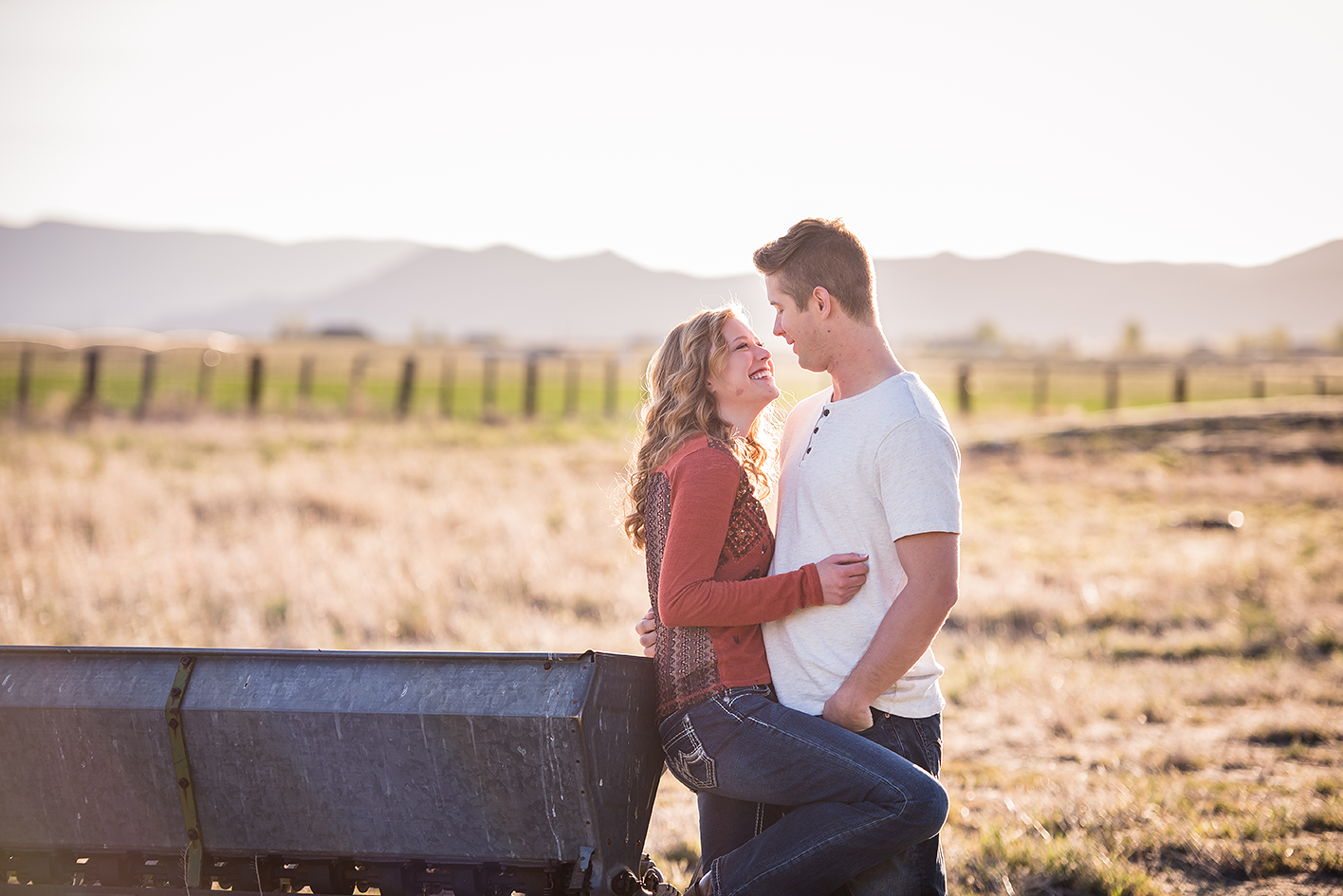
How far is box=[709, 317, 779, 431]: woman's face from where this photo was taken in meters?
3.19

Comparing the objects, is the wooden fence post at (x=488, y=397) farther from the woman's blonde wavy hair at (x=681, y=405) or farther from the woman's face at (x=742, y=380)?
the woman's face at (x=742, y=380)

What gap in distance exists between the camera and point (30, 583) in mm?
8820

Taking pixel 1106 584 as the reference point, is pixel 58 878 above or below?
above

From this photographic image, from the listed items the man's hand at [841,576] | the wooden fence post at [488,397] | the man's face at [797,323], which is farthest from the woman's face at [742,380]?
the wooden fence post at [488,397]

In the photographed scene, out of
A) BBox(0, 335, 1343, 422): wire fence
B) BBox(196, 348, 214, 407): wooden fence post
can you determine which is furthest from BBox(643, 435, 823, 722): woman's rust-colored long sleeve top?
BBox(196, 348, 214, 407): wooden fence post

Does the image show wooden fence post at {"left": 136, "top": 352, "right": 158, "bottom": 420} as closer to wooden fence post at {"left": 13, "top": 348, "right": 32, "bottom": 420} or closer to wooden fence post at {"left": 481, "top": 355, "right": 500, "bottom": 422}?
wooden fence post at {"left": 13, "top": 348, "right": 32, "bottom": 420}

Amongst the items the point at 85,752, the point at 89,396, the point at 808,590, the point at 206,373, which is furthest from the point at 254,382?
the point at 808,590

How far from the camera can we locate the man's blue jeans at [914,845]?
119 inches

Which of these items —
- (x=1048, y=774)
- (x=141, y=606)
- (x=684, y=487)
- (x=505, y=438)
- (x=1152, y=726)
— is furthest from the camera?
(x=505, y=438)

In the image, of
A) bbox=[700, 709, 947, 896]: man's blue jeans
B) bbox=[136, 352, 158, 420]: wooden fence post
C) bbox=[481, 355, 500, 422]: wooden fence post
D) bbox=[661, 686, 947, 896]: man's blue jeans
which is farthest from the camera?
bbox=[481, 355, 500, 422]: wooden fence post

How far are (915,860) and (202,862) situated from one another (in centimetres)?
206

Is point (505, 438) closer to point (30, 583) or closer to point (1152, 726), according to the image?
point (30, 583)

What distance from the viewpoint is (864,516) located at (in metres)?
3.00

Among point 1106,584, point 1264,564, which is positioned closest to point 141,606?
point 1106,584
